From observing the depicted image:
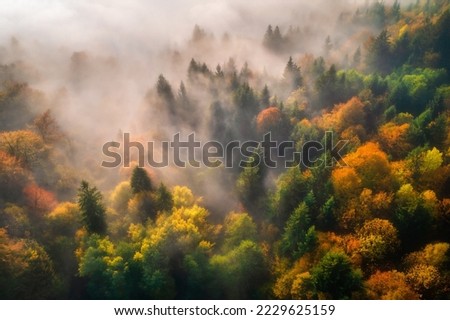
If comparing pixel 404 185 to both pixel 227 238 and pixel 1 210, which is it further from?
pixel 1 210

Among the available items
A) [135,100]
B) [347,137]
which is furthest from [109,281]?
[135,100]

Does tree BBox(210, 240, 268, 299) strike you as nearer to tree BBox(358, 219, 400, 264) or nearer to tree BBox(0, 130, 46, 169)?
tree BBox(358, 219, 400, 264)

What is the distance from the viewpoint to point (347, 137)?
191 ft

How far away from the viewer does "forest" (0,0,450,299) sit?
40.6 meters

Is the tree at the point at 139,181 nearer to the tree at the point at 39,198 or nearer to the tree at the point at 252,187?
the tree at the point at 39,198

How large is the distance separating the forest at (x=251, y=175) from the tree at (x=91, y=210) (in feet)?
0.80

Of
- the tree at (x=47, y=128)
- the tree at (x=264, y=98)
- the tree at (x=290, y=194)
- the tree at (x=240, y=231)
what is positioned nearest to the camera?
the tree at (x=240, y=231)

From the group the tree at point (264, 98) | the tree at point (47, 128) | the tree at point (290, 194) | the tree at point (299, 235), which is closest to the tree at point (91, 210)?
the tree at point (290, 194)

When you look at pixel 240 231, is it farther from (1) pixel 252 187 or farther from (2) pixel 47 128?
(2) pixel 47 128

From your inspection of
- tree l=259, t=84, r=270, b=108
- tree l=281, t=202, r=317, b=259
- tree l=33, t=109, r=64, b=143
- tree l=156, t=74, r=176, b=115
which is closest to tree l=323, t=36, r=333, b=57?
tree l=259, t=84, r=270, b=108

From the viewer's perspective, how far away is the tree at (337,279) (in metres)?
34.2

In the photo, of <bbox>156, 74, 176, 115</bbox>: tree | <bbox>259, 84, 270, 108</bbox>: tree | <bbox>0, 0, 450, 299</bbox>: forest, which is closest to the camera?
<bbox>0, 0, 450, 299</bbox>: forest

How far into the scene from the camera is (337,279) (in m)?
34.2

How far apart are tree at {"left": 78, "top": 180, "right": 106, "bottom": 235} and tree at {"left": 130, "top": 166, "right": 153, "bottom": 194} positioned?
16.1 ft
